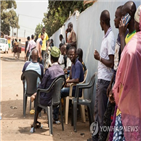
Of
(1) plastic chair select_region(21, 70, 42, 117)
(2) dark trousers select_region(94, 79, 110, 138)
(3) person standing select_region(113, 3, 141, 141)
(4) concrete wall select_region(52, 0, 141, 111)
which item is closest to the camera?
(3) person standing select_region(113, 3, 141, 141)

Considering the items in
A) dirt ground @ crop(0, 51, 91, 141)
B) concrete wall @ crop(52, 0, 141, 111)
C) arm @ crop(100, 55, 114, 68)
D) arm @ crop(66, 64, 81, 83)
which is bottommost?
dirt ground @ crop(0, 51, 91, 141)

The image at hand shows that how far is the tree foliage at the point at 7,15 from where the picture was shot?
37.8 m

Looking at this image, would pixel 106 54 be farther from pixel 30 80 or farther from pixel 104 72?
pixel 30 80

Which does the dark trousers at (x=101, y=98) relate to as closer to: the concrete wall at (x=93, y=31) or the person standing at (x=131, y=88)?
the person standing at (x=131, y=88)

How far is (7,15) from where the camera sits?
43.0 m

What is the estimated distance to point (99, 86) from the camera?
3.72 metres

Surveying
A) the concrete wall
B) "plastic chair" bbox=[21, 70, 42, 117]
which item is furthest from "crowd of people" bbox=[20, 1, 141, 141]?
the concrete wall

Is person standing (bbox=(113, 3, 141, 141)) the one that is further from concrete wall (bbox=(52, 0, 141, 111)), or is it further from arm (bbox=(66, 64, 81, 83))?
arm (bbox=(66, 64, 81, 83))

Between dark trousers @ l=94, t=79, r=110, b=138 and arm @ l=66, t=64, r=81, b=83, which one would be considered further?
arm @ l=66, t=64, r=81, b=83

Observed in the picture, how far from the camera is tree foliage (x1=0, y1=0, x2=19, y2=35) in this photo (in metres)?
37.8

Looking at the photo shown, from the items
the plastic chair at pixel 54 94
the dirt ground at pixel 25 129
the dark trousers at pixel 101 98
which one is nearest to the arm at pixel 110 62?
the dark trousers at pixel 101 98

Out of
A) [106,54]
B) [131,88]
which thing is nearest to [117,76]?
[131,88]

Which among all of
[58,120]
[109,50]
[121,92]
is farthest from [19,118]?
[121,92]

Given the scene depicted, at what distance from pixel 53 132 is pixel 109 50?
2071 millimetres
